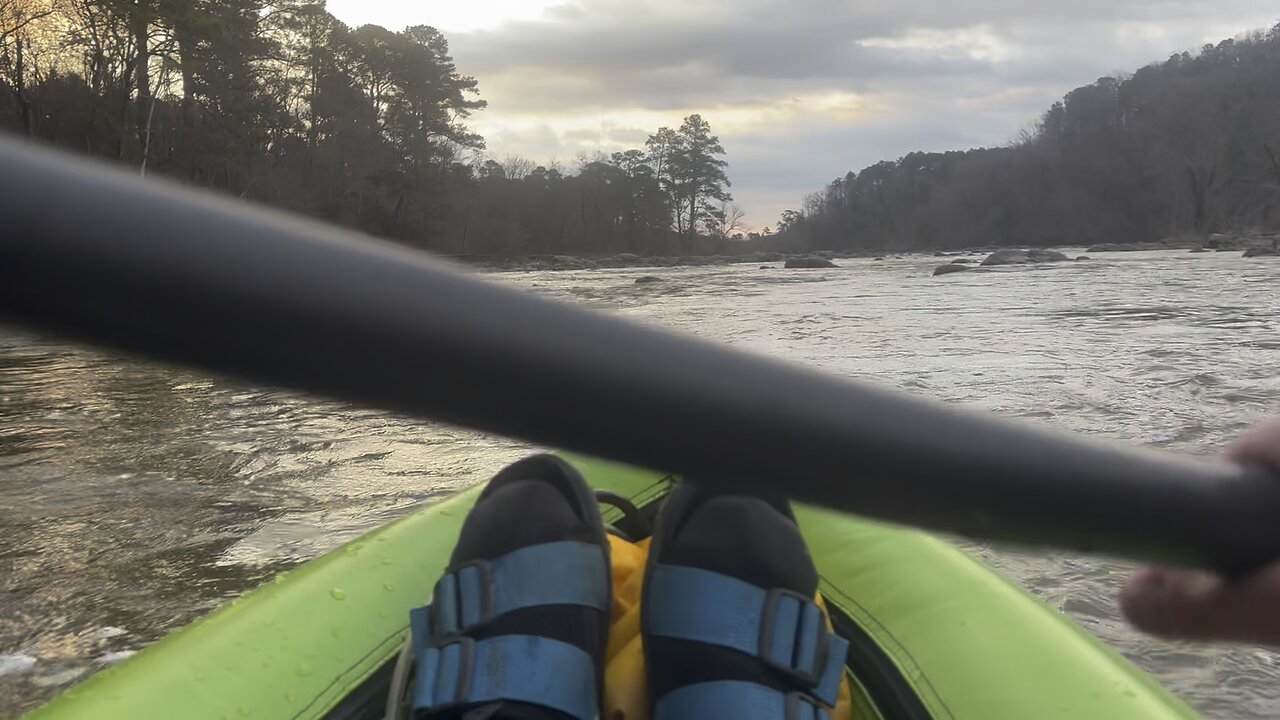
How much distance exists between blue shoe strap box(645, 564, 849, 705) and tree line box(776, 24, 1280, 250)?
165ft

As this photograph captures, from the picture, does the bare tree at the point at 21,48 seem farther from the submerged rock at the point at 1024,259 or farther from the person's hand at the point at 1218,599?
the submerged rock at the point at 1024,259

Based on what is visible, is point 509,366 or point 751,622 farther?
point 751,622

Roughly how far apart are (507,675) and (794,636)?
34 centimetres

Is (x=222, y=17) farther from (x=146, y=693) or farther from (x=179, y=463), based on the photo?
(x=146, y=693)

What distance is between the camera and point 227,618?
129cm

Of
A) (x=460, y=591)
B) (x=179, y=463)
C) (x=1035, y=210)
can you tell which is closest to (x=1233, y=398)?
(x=460, y=591)

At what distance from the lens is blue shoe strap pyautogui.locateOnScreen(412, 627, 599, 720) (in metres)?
1.00

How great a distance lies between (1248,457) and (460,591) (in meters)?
0.87

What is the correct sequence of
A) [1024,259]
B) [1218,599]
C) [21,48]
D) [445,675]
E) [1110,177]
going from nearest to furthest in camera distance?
[1218,599] → [445,675] → [21,48] → [1024,259] → [1110,177]

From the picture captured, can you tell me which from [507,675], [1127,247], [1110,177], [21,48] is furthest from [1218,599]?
[1110,177]

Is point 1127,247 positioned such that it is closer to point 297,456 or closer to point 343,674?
point 297,456

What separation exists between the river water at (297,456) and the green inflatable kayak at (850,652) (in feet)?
0.62

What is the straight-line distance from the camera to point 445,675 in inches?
40.0

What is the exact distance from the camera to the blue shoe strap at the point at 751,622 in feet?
3.53
